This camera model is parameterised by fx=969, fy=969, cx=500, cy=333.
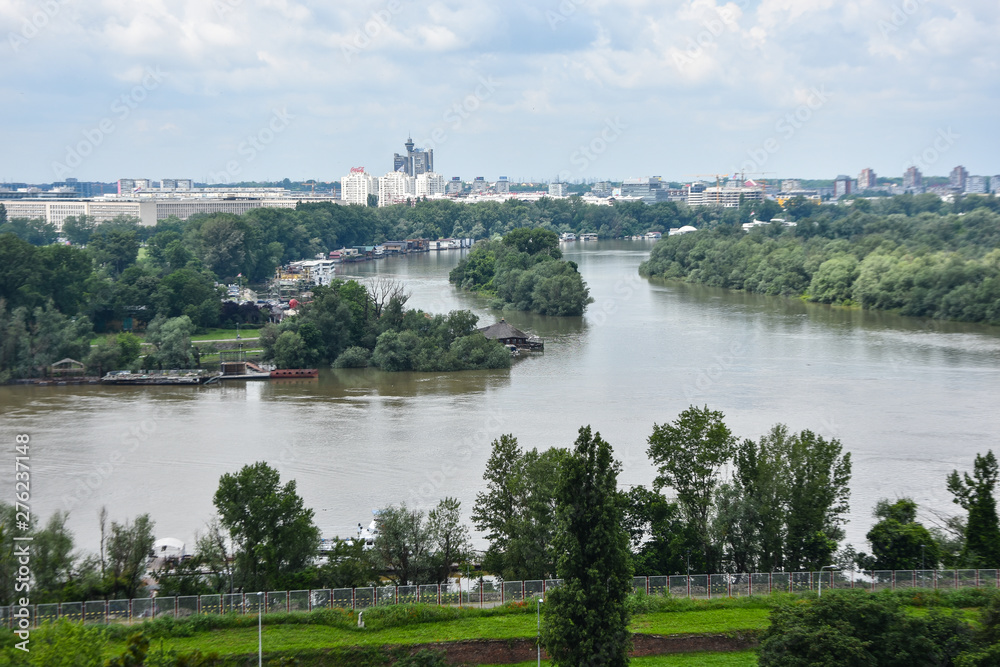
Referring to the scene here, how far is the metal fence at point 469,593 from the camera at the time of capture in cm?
686

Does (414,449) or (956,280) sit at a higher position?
(956,280)

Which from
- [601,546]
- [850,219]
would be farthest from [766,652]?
[850,219]

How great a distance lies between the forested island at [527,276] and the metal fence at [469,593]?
1550 cm

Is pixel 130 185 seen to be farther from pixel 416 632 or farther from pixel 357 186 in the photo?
pixel 416 632

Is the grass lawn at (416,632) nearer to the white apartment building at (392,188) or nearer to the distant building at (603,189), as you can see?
the white apartment building at (392,188)

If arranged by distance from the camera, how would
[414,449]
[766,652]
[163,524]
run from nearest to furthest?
[766,652], [163,524], [414,449]

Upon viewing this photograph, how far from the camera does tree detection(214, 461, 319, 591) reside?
24.8 ft

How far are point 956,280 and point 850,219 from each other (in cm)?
1639

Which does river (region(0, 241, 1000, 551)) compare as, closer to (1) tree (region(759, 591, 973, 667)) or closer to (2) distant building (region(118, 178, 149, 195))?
(1) tree (region(759, 591, 973, 667))

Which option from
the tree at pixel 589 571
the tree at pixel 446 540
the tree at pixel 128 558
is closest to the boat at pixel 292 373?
the tree at pixel 128 558

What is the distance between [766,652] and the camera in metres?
6.00

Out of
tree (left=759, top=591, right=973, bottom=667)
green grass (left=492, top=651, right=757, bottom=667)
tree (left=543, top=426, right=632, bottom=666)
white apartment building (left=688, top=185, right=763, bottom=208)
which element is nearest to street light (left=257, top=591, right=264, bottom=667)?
green grass (left=492, top=651, right=757, bottom=667)

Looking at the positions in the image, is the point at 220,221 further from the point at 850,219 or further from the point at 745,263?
the point at 850,219

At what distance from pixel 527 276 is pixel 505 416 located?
11.5m
